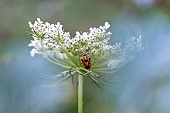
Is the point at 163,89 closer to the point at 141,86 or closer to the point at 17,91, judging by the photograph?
the point at 141,86

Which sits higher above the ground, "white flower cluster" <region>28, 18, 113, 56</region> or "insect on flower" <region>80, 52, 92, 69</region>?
"white flower cluster" <region>28, 18, 113, 56</region>

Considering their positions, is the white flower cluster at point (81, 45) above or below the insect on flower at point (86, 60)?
above

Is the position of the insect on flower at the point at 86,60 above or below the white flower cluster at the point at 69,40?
below

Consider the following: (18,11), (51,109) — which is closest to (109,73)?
(51,109)
